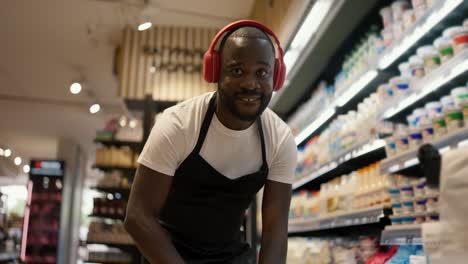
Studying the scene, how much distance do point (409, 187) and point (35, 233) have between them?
38.4ft

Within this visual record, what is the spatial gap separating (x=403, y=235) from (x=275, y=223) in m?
0.95

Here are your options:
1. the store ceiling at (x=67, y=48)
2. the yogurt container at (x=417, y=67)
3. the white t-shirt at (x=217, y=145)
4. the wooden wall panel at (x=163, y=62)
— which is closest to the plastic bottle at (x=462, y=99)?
the yogurt container at (x=417, y=67)

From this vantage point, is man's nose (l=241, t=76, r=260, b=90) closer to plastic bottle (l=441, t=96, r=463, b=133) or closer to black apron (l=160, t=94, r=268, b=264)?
black apron (l=160, t=94, r=268, b=264)

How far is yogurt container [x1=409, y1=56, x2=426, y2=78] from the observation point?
97.7 inches

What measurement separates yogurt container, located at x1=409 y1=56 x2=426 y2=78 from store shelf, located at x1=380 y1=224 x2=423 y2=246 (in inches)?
30.4

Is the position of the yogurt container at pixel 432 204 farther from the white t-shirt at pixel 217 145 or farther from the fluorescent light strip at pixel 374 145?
the white t-shirt at pixel 217 145

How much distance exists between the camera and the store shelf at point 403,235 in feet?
7.39

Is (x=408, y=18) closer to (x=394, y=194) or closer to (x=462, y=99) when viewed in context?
(x=462, y=99)

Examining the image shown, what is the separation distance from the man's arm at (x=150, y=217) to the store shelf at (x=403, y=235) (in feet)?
4.12

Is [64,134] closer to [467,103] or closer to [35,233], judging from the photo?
[35,233]

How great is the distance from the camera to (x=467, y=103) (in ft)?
6.57

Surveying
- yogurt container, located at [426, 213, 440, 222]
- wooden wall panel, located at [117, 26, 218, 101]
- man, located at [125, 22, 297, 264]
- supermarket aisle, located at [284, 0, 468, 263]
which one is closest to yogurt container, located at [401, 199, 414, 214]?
supermarket aisle, located at [284, 0, 468, 263]

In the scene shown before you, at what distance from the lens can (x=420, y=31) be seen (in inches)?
93.2

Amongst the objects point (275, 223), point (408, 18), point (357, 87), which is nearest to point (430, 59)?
point (408, 18)
